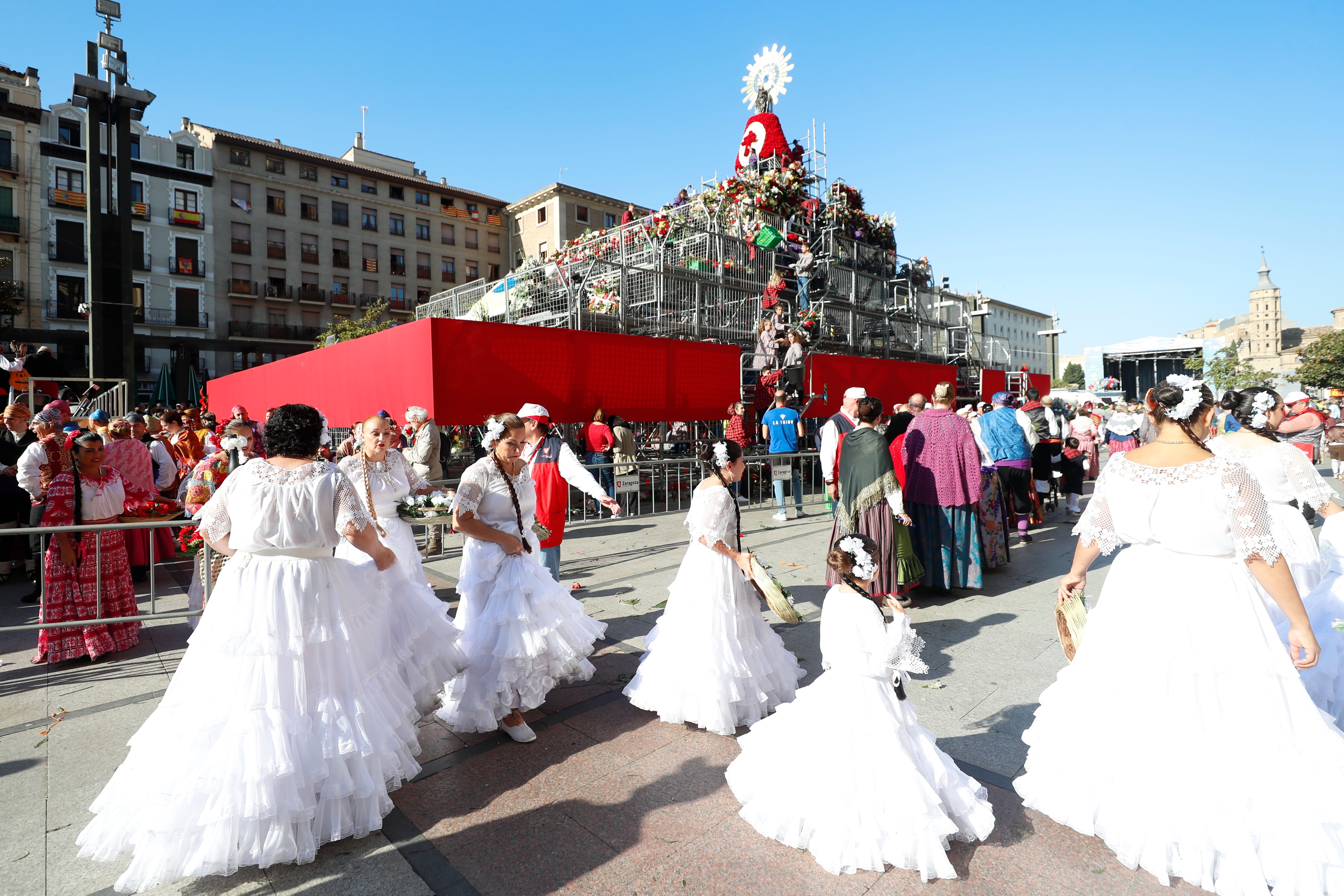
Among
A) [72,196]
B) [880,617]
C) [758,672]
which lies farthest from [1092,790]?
[72,196]

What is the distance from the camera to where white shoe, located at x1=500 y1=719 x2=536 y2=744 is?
12.6ft

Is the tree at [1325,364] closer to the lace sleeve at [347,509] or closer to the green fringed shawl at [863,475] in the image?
the green fringed shawl at [863,475]

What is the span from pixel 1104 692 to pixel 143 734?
4013mm

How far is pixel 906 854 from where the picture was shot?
8.66 ft

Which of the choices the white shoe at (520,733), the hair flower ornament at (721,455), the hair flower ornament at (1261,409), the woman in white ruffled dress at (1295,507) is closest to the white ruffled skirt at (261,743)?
the white shoe at (520,733)

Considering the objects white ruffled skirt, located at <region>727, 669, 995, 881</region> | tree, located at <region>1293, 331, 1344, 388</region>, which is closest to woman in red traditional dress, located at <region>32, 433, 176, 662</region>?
white ruffled skirt, located at <region>727, 669, 995, 881</region>

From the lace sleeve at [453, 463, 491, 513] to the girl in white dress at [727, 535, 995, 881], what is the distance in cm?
212

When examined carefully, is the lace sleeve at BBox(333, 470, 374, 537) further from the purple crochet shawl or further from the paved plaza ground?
the purple crochet shawl

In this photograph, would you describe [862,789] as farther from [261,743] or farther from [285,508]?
[285,508]

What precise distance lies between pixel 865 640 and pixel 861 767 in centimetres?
50

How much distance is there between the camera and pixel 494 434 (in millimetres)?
4215

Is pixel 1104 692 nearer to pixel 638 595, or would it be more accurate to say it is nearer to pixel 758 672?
pixel 758 672

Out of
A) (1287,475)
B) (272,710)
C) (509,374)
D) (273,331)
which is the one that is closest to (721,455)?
(272,710)

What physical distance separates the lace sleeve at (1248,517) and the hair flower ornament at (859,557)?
55.2 inches
